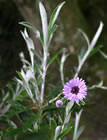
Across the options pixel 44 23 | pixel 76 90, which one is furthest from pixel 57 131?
pixel 44 23

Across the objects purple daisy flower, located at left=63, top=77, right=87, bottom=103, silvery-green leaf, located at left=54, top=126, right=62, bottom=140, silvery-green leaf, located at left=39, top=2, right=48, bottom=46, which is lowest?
silvery-green leaf, located at left=54, top=126, right=62, bottom=140

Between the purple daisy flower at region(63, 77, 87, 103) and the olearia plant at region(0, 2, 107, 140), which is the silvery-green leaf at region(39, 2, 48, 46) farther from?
the purple daisy flower at region(63, 77, 87, 103)

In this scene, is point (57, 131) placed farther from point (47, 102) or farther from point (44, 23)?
point (44, 23)

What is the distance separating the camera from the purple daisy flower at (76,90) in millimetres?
526

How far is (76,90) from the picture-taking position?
0.54m

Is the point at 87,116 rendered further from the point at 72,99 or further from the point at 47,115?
the point at 72,99

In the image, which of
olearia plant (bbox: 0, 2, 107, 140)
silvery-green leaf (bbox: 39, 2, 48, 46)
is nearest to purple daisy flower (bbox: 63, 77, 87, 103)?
olearia plant (bbox: 0, 2, 107, 140)

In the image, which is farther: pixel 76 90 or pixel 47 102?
pixel 47 102

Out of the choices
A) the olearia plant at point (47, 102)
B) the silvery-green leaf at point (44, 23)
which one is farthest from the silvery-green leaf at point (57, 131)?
the silvery-green leaf at point (44, 23)

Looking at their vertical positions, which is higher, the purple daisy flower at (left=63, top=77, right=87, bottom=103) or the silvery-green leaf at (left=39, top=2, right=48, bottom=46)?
the silvery-green leaf at (left=39, top=2, right=48, bottom=46)

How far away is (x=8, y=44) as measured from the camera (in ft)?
9.11

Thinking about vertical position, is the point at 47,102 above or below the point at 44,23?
below

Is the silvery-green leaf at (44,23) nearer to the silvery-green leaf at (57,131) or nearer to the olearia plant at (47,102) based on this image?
the olearia plant at (47,102)

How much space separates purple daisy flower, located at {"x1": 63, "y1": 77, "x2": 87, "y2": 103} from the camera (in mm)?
526
